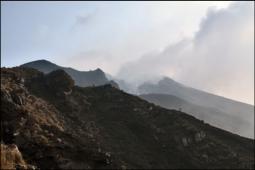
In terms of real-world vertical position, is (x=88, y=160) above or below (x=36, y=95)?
below

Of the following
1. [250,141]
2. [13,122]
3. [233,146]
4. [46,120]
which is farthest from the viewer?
[250,141]

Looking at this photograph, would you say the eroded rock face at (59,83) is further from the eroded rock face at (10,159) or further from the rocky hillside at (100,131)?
Result: the eroded rock face at (10,159)

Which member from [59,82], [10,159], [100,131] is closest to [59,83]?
[59,82]

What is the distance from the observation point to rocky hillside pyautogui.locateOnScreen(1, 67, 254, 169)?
213 feet

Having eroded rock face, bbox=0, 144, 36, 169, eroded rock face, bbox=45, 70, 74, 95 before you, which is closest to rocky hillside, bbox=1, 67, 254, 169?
eroded rock face, bbox=45, 70, 74, 95

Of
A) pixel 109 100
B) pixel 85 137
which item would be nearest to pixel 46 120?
pixel 85 137

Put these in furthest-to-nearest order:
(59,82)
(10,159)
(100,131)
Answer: (59,82)
(100,131)
(10,159)

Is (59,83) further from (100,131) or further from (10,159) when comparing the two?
(10,159)

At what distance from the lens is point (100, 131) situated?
8894 cm

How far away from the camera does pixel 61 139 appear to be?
7000cm

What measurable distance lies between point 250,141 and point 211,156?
17.0 metres

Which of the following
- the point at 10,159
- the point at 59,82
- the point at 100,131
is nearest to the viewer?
the point at 10,159

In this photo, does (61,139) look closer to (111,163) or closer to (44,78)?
(111,163)

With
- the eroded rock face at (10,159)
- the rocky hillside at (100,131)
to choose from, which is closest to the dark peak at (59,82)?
the rocky hillside at (100,131)
